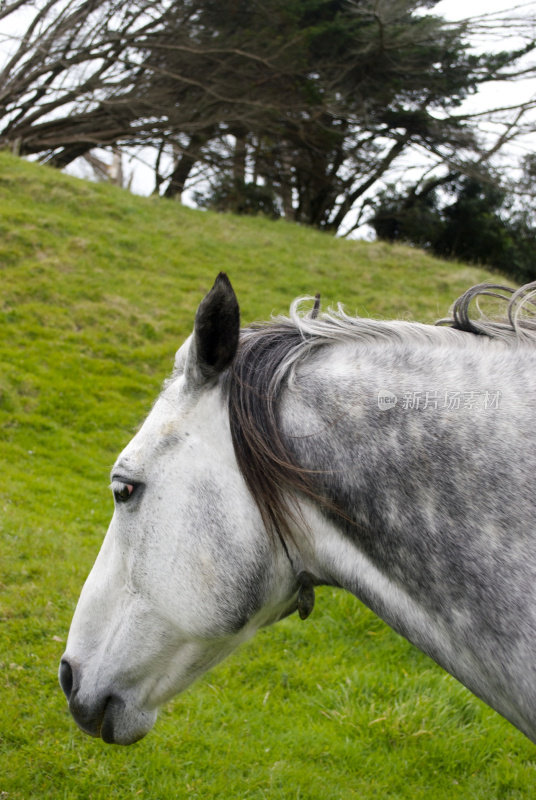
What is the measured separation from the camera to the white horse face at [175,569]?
1600mm

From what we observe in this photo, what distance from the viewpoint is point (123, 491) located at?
1714 millimetres

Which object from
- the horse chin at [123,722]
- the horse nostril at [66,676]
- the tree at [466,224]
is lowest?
the horse chin at [123,722]

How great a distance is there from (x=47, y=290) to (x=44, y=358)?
1.93 metres

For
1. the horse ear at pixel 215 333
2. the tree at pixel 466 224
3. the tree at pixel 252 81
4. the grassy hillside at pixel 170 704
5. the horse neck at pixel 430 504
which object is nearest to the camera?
the horse neck at pixel 430 504

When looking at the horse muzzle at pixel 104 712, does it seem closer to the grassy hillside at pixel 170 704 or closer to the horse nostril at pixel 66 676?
the horse nostril at pixel 66 676

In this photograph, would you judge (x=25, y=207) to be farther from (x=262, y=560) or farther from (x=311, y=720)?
(x=262, y=560)

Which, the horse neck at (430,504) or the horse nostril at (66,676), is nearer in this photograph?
the horse neck at (430,504)

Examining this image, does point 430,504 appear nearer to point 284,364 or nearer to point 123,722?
point 284,364

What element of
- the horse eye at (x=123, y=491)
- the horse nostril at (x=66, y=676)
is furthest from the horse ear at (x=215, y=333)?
the horse nostril at (x=66, y=676)

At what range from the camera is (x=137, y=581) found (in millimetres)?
1698

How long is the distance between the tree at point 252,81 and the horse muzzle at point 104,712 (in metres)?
16.1

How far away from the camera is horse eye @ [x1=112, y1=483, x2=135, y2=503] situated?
1706mm

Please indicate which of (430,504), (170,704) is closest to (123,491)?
(430,504)

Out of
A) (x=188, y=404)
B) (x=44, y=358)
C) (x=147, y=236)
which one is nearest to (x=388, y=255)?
(x=147, y=236)
